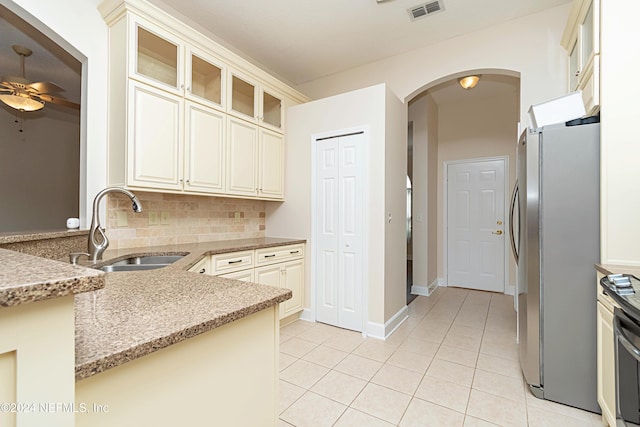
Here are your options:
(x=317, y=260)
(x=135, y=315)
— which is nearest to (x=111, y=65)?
(x=135, y=315)

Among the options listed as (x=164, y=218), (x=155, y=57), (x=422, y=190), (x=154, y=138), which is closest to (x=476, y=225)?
(x=422, y=190)

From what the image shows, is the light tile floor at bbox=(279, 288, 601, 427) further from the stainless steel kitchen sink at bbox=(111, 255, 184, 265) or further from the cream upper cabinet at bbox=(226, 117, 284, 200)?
the cream upper cabinet at bbox=(226, 117, 284, 200)

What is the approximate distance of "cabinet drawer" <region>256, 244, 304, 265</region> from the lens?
283 cm

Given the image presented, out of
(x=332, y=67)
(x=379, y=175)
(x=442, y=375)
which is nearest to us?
(x=442, y=375)

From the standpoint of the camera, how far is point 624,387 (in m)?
1.30

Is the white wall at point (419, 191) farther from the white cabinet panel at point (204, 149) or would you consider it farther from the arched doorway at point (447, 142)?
the white cabinet panel at point (204, 149)

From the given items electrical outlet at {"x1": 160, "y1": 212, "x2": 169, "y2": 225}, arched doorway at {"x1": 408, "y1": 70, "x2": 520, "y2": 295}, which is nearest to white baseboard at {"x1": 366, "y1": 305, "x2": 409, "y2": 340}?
arched doorway at {"x1": 408, "y1": 70, "x2": 520, "y2": 295}

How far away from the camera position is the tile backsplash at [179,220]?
2.37m

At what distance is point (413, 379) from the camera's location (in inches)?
83.5

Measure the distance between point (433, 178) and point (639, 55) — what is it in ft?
10.5

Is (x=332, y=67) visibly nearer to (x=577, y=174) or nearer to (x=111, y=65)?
(x=111, y=65)

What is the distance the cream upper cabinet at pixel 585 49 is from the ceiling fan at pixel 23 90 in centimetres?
455

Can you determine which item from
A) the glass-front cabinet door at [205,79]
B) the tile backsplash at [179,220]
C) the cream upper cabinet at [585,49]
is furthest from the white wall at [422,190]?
the glass-front cabinet door at [205,79]

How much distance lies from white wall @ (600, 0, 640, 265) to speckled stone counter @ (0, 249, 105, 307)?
7.87 feet
